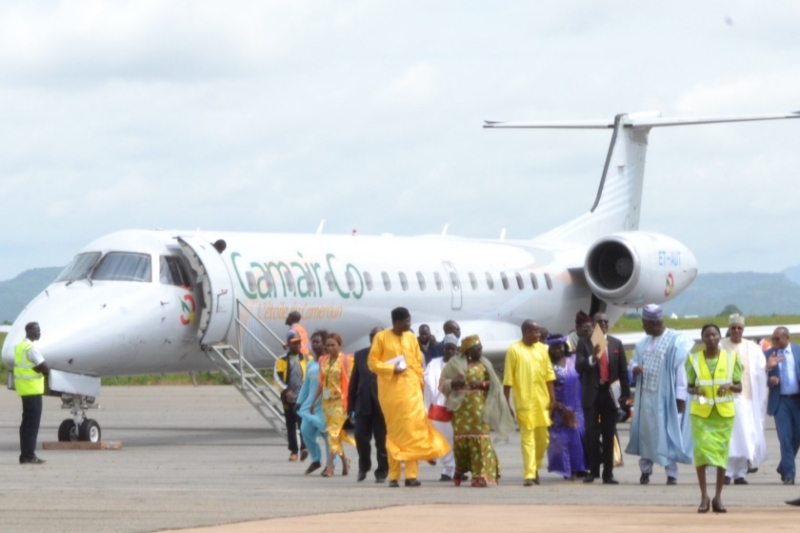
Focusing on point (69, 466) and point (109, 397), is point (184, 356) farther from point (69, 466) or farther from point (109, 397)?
point (109, 397)

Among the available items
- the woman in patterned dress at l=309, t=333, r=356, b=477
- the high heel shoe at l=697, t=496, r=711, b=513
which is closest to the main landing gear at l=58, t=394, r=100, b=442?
the woman in patterned dress at l=309, t=333, r=356, b=477

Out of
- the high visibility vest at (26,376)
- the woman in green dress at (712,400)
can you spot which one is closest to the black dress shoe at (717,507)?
the woman in green dress at (712,400)

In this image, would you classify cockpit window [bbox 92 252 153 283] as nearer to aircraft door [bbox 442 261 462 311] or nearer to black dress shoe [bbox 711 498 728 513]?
aircraft door [bbox 442 261 462 311]

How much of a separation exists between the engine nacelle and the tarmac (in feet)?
24.2

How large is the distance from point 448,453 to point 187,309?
6.97m

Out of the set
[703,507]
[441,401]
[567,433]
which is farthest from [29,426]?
[703,507]

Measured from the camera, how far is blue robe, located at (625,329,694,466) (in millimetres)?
16172

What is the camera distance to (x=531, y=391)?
654 inches

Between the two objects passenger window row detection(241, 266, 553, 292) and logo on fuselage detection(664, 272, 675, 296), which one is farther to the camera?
logo on fuselage detection(664, 272, 675, 296)

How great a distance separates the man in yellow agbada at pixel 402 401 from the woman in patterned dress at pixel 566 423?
4.13 ft

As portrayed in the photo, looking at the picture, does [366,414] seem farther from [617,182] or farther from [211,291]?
[617,182]

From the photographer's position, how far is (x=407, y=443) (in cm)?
1647

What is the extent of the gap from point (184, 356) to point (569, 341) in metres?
7.31

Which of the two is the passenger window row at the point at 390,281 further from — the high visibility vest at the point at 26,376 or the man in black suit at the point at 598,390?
the man in black suit at the point at 598,390
